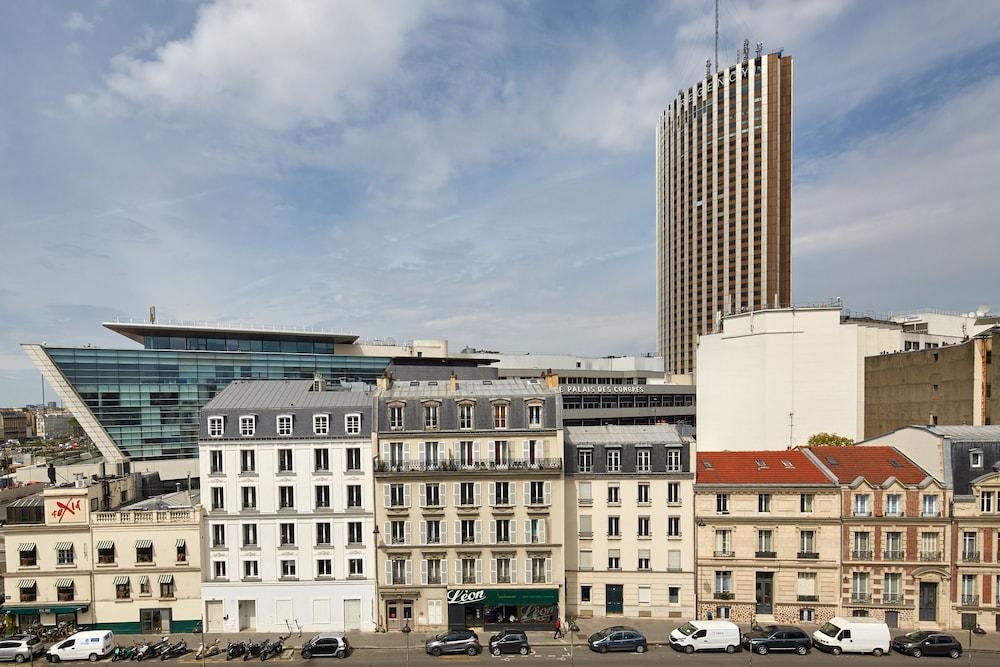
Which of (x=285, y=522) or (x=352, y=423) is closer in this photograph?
(x=285, y=522)

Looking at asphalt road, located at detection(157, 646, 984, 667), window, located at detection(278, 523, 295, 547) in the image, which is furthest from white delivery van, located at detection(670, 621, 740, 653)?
window, located at detection(278, 523, 295, 547)

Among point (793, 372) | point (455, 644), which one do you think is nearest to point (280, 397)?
point (455, 644)

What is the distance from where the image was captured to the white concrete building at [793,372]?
3182 inches

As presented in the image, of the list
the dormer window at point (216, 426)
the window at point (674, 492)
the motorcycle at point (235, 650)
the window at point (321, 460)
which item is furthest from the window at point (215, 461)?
the window at point (674, 492)

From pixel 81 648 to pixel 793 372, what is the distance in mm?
93265

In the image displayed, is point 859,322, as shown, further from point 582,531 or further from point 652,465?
point 582,531

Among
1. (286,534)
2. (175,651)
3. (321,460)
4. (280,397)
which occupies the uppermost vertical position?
(280,397)

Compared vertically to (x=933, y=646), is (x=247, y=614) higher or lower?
lower

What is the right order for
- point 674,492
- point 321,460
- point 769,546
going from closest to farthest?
point 769,546 < point 321,460 < point 674,492

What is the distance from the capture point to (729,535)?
41.8 m

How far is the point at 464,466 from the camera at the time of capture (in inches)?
1651

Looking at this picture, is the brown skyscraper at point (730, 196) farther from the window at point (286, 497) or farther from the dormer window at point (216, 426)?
the dormer window at point (216, 426)

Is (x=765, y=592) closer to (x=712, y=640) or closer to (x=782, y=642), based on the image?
(x=782, y=642)

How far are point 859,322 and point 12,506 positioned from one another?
114309 millimetres
